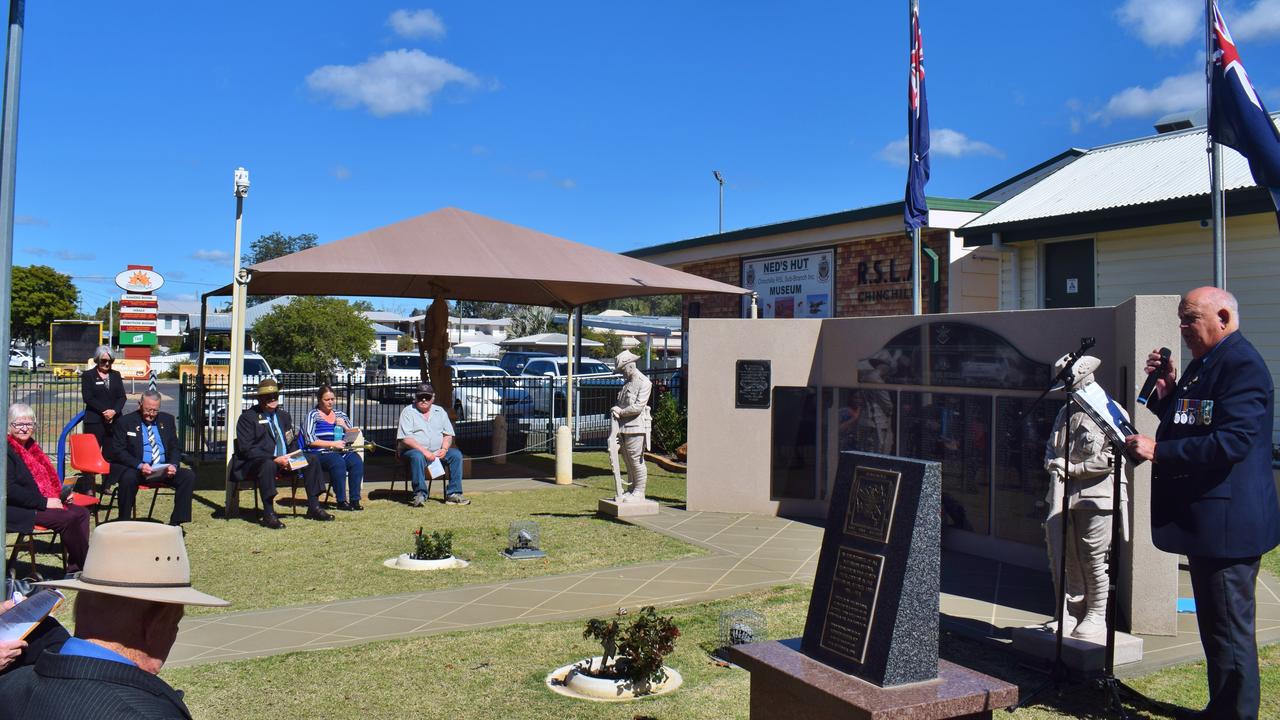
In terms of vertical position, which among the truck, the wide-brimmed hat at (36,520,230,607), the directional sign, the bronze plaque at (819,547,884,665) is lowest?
the bronze plaque at (819,547,884,665)

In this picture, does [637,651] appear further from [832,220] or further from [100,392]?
[832,220]

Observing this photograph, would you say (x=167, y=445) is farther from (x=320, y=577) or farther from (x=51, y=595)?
(x=51, y=595)

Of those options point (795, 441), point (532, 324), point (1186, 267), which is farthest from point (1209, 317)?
point (532, 324)

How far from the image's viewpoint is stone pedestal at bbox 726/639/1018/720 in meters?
3.81

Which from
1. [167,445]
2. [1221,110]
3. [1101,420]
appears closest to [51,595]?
[1101,420]

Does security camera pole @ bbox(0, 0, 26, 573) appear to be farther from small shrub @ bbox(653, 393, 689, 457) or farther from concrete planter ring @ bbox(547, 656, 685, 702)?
small shrub @ bbox(653, 393, 689, 457)

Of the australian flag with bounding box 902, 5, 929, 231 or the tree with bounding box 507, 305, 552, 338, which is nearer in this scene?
Answer: the australian flag with bounding box 902, 5, 929, 231

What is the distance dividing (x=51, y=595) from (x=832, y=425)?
9.38 m

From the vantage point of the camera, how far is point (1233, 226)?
1145 centimetres

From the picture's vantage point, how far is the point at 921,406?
988cm

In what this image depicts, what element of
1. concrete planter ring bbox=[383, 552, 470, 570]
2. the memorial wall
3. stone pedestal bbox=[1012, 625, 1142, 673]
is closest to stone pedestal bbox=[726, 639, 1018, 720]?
stone pedestal bbox=[1012, 625, 1142, 673]

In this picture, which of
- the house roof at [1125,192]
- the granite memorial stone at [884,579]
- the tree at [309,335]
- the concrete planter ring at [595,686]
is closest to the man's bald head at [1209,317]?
the granite memorial stone at [884,579]

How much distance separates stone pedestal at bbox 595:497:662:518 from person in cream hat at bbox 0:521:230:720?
8491 millimetres

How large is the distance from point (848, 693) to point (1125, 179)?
1182 cm
